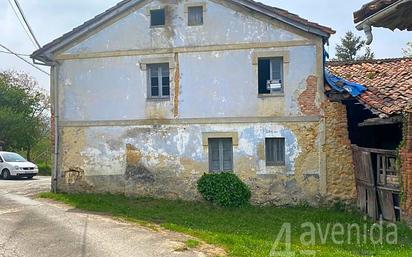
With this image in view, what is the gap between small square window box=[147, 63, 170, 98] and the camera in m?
15.6

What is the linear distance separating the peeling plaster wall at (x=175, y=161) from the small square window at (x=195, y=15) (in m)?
3.52

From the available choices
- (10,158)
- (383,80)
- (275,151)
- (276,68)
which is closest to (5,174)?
(10,158)

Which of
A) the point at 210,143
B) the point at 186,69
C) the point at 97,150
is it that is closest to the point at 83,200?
the point at 97,150

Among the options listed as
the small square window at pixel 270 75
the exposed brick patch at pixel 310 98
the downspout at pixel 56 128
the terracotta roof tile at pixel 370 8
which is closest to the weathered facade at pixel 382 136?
the exposed brick patch at pixel 310 98

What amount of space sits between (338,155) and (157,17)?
7673 millimetres

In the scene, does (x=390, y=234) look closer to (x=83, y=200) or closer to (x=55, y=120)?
(x=83, y=200)

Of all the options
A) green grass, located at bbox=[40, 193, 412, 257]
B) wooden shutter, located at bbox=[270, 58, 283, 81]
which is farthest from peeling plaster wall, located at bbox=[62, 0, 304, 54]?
green grass, located at bbox=[40, 193, 412, 257]

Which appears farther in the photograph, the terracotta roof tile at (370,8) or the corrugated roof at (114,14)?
the corrugated roof at (114,14)

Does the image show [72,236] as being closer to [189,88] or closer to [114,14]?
[189,88]

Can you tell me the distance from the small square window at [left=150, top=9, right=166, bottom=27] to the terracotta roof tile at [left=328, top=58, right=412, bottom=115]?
6.54 meters

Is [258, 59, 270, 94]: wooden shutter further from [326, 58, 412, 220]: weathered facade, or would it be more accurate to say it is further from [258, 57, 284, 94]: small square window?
[326, 58, 412, 220]: weathered facade

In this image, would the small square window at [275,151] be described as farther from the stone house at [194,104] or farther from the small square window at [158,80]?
the small square window at [158,80]

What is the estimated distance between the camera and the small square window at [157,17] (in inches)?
618

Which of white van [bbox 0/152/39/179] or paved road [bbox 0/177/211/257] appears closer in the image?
paved road [bbox 0/177/211/257]
